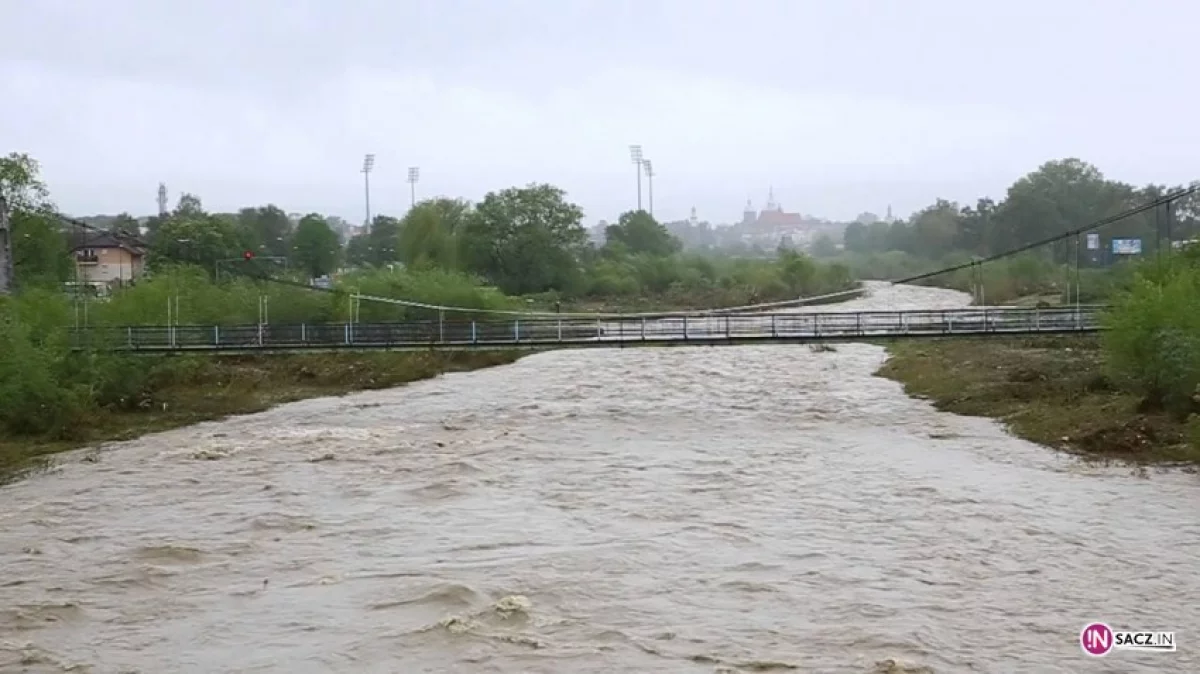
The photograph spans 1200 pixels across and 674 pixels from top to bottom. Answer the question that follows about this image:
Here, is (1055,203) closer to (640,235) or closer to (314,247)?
(640,235)

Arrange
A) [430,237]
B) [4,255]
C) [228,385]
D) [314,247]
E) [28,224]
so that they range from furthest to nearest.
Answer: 1. [314,247]
2. [430,237]
3. [28,224]
4. [4,255]
5. [228,385]

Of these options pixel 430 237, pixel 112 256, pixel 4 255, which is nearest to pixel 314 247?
pixel 430 237

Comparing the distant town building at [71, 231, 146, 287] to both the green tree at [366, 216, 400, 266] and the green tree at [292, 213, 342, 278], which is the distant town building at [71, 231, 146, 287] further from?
the green tree at [366, 216, 400, 266]

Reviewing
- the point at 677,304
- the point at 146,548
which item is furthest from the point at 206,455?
the point at 677,304

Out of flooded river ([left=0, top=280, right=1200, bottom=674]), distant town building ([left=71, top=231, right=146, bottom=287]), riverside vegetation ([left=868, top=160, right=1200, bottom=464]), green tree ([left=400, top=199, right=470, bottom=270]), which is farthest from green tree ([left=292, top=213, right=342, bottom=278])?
flooded river ([left=0, top=280, right=1200, bottom=674])

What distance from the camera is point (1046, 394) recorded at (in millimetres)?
26969

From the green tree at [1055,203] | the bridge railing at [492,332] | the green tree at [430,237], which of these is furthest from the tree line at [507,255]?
the bridge railing at [492,332]

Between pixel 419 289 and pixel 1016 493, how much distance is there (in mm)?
33249

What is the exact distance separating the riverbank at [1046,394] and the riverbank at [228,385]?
14.1m

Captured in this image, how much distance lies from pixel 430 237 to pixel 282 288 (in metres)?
21.8

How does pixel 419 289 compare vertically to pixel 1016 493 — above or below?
above

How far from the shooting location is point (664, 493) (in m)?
17.4

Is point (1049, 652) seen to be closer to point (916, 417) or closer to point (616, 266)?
point (916, 417)

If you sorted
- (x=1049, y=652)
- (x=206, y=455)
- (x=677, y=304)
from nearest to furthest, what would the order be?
1. (x=1049, y=652)
2. (x=206, y=455)
3. (x=677, y=304)
